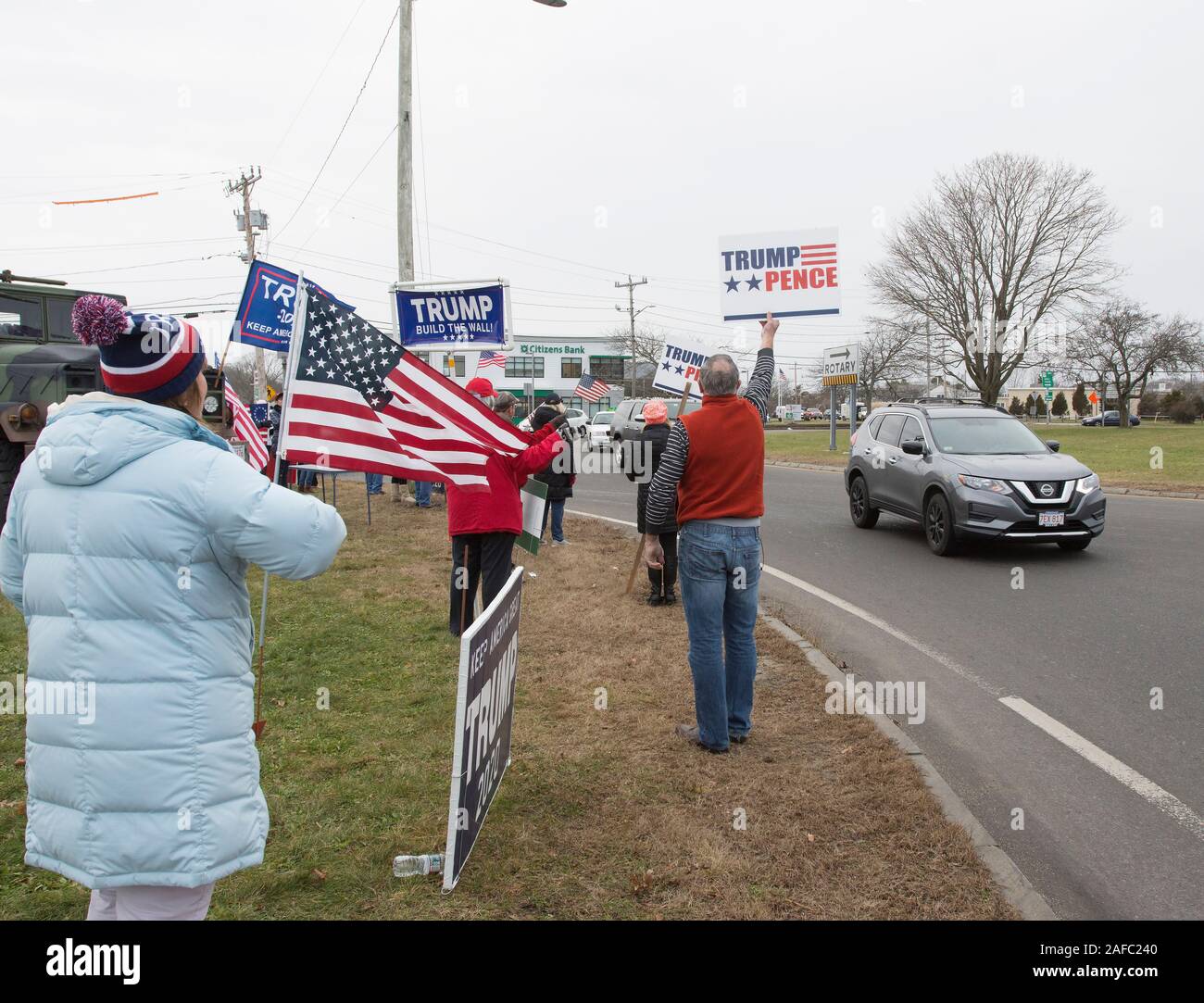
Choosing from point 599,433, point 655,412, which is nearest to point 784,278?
point 655,412

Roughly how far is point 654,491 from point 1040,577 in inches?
244

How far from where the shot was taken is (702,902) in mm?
3477

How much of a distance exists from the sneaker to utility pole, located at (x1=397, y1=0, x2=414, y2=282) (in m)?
12.2

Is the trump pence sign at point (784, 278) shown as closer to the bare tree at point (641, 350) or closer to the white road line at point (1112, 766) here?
the white road line at point (1112, 766)

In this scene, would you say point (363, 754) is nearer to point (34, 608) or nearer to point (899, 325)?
point (34, 608)

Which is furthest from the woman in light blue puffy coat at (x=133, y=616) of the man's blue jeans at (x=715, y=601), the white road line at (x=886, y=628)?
the white road line at (x=886, y=628)

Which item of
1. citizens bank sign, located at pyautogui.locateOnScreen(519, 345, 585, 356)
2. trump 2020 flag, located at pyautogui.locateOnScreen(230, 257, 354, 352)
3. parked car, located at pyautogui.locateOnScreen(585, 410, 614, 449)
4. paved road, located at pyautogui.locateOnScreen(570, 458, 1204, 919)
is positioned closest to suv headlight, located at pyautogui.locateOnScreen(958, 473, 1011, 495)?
paved road, located at pyautogui.locateOnScreen(570, 458, 1204, 919)

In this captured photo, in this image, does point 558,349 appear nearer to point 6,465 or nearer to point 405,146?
point 405,146

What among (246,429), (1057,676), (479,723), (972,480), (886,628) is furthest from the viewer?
(246,429)

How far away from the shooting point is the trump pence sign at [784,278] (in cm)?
783

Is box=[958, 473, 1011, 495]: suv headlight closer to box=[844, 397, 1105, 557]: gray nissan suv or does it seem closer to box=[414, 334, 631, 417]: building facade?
box=[844, 397, 1105, 557]: gray nissan suv

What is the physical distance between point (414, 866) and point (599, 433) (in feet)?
117

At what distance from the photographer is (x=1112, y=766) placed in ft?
15.6

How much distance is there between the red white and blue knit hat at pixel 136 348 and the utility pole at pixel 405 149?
45.6ft
